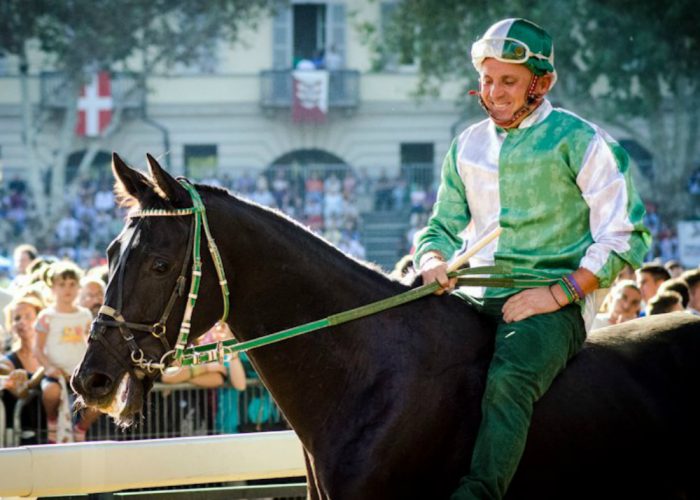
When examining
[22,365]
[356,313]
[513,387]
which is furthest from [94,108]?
[513,387]

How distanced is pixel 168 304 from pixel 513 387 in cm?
118

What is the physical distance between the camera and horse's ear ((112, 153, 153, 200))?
405 centimetres

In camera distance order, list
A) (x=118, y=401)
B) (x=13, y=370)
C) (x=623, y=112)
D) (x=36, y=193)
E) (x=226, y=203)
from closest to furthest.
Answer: (x=118, y=401), (x=226, y=203), (x=13, y=370), (x=623, y=112), (x=36, y=193)

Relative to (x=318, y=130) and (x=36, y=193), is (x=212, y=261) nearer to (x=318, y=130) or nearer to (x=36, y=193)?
(x=36, y=193)

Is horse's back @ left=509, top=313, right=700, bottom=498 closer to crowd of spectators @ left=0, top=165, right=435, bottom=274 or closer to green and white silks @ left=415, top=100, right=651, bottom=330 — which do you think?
green and white silks @ left=415, top=100, right=651, bottom=330

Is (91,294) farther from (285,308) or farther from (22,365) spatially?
(285,308)

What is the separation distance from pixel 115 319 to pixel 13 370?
5132 mm

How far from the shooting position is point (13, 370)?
8656 mm

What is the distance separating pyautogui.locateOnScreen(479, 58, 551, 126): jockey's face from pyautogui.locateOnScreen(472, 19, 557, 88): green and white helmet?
0.03 m

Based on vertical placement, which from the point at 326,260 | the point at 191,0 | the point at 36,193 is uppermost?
the point at 191,0

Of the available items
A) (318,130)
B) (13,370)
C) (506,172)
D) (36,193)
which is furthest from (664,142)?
Answer: (506,172)

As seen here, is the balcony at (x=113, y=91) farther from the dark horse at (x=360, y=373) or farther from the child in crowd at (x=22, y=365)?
the dark horse at (x=360, y=373)

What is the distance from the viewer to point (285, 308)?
4.12 metres

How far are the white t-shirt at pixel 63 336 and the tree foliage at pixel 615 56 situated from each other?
22.8 metres
